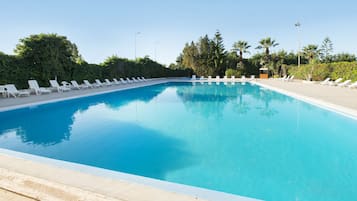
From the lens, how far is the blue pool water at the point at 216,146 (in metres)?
3.47

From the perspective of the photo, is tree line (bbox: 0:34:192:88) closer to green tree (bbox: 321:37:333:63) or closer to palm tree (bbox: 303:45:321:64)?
palm tree (bbox: 303:45:321:64)

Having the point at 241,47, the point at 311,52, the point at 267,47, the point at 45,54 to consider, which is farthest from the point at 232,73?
the point at 45,54

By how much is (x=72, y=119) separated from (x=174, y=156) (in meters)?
5.16

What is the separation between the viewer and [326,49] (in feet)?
112

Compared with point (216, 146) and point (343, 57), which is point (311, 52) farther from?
point (216, 146)

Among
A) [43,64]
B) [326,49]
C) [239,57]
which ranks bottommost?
[43,64]

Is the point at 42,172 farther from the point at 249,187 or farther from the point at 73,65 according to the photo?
the point at 73,65

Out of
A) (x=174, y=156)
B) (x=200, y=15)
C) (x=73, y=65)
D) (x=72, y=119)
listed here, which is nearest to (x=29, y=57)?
(x=73, y=65)

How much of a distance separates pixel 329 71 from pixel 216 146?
21.0 metres

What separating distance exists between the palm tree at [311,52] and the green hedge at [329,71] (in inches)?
309

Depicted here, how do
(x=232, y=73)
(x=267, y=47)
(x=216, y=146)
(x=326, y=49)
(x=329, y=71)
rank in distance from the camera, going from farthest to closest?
1. (x=326, y=49)
2. (x=267, y=47)
3. (x=232, y=73)
4. (x=329, y=71)
5. (x=216, y=146)

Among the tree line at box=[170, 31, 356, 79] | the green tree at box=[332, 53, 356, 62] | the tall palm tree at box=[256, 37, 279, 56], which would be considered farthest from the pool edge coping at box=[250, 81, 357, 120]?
the green tree at box=[332, 53, 356, 62]

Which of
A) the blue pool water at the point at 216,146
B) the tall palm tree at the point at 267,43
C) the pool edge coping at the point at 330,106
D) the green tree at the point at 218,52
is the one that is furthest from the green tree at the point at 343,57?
the blue pool water at the point at 216,146

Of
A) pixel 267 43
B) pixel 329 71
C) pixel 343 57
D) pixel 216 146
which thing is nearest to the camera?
pixel 216 146
